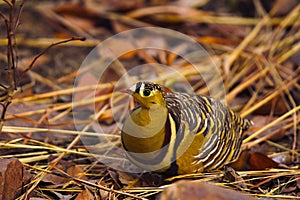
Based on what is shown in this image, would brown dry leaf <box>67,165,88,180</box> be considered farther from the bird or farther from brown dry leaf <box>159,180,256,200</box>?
brown dry leaf <box>159,180,256,200</box>

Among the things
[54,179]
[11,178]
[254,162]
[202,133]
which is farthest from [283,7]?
[11,178]

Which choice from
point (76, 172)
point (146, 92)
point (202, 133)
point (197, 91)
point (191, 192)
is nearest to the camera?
point (191, 192)

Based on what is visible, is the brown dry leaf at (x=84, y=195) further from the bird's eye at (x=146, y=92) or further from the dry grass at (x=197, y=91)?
the bird's eye at (x=146, y=92)

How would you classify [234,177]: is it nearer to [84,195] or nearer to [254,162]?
[254,162]

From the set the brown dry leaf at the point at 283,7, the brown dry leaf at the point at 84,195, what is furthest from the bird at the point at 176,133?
the brown dry leaf at the point at 283,7

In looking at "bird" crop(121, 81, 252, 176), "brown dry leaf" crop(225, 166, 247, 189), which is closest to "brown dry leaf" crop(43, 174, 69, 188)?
"bird" crop(121, 81, 252, 176)

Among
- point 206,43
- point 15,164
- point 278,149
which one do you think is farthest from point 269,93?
point 15,164
